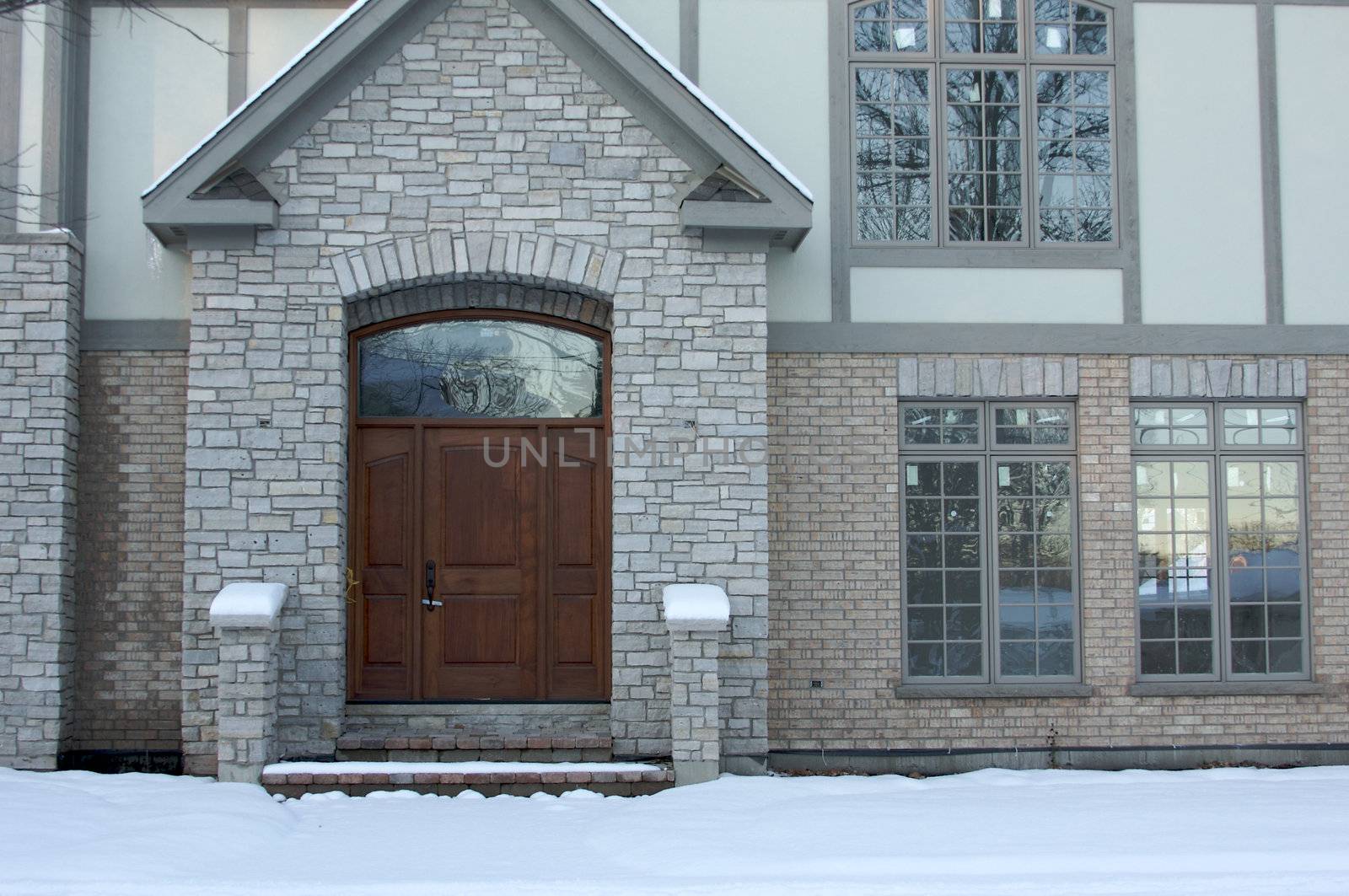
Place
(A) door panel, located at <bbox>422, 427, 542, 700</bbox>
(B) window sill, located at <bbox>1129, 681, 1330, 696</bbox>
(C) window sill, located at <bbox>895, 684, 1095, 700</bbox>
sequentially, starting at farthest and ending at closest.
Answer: (B) window sill, located at <bbox>1129, 681, 1330, 696</bbox> < (C) window sill, located at <bbox>895, 684, 1095, 700</bbox> < (A) door panel, located at <bbox>422, 427, 542, 700</bbox>

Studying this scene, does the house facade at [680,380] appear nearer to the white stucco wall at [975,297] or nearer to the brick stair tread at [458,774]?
the white stucco wall at [975,297]

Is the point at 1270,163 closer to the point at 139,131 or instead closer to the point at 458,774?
the point at 458,774

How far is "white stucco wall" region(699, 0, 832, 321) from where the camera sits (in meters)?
9.27

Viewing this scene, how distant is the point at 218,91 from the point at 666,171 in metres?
3.47

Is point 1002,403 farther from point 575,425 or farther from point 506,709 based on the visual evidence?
point 506,709

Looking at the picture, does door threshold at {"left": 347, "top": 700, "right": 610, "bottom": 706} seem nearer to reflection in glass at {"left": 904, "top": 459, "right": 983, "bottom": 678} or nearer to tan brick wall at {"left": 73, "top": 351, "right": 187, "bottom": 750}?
tan brick wall at {"left": 73, "top": 351, "right": 187, "bottom": 750}

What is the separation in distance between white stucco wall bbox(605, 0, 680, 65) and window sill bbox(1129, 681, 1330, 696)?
5.85 meters

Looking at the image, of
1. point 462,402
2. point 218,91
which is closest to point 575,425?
point 462,402

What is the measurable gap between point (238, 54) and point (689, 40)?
3354 millimetres

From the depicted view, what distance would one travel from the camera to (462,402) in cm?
909

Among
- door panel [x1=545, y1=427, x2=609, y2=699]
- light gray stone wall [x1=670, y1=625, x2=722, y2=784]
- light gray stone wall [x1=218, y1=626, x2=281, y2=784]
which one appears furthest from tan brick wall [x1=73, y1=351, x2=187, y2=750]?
light gray stone wall [x1=670, y1=625, x2=722, y2=784]

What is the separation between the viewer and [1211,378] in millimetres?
9289

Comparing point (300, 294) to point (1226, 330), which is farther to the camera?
point (1226, 330)

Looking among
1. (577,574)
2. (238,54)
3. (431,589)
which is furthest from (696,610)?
(238,54)
